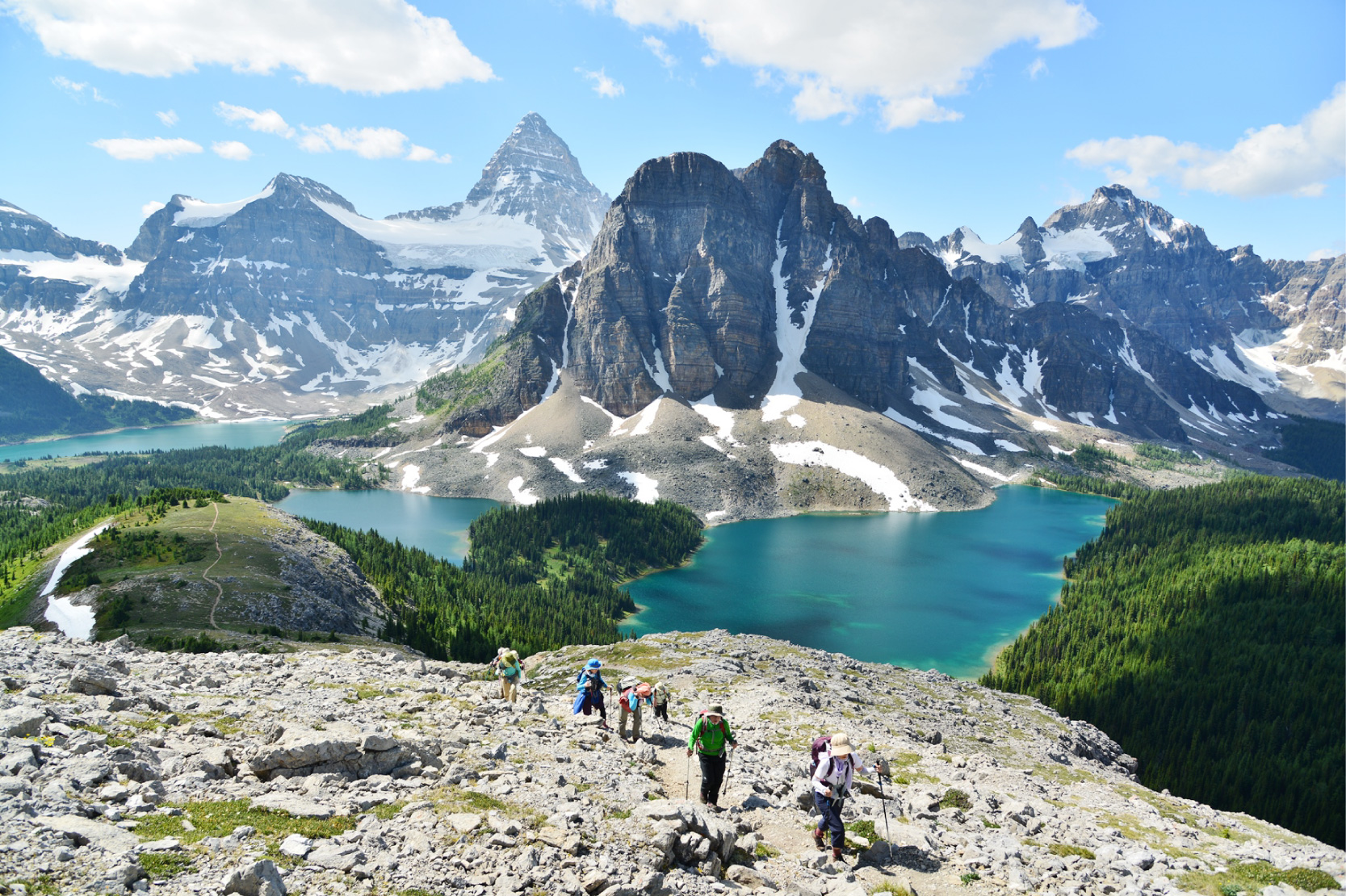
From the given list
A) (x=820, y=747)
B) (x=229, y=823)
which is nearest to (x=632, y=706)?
(x=820, y=747)

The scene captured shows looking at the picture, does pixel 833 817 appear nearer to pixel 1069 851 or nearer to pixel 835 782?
pixel 835 782

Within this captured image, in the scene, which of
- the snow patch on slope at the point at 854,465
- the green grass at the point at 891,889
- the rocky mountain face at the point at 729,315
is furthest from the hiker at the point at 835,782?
the rocky mountain face at the point at 729,315

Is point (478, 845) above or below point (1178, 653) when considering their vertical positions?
above

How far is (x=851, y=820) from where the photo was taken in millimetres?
14891

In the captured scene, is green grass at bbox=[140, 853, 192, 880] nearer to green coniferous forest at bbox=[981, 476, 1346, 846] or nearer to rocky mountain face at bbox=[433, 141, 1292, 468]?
green coniferous forest at bbox=[981, 476, 1346, 846]

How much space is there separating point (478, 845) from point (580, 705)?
1027cm

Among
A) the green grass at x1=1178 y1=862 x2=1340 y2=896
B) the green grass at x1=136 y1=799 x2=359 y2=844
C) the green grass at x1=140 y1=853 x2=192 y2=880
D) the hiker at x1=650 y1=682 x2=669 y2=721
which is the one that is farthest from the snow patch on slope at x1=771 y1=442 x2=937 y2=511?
the green grass at x1=140 y1=853 x2=192 y2=880

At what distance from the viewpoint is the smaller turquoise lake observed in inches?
2474

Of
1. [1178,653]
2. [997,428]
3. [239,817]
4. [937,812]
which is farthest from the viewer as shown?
[997,428]

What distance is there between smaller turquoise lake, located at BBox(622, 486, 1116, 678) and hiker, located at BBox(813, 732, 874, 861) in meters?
47.8

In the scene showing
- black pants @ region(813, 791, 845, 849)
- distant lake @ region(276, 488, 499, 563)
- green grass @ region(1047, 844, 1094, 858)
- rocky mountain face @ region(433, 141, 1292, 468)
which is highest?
rocky mountain face @ region(433, 141, 1292, 468)

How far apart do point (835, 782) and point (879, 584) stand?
68.5 meters

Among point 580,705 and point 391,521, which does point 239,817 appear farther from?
point 391,521

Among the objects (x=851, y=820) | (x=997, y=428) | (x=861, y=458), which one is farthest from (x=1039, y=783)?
(x=997, y=428)
